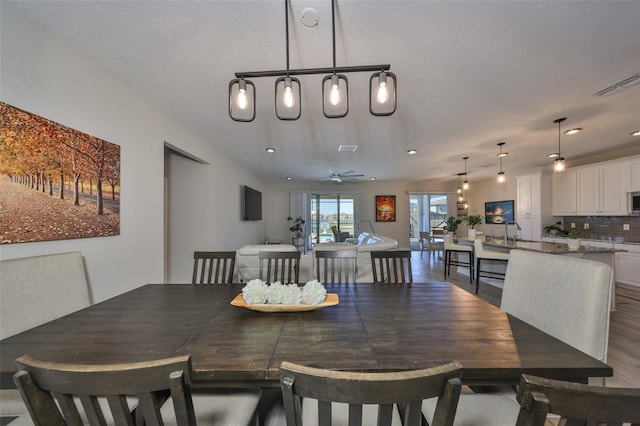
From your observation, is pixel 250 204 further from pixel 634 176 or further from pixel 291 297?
pixel 634 176

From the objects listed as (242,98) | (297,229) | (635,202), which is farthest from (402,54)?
(297,229)

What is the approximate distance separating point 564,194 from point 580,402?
7.11 meters

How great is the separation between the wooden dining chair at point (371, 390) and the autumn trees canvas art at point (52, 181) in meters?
1.98

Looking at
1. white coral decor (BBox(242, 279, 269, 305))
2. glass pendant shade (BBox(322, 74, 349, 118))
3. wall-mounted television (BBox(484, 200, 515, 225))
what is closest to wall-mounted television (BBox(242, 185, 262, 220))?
glass pendant shade (BBox(322, 74, 349, 118))

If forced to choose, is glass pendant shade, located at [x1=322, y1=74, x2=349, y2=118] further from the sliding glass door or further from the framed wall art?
the framed wall art

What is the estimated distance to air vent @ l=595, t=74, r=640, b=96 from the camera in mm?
2244

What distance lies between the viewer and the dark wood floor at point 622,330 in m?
2.03

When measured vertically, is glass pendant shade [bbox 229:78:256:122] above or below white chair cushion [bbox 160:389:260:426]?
above

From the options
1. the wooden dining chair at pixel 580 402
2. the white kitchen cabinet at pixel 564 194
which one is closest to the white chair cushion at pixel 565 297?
the wooden dining chair at pixel 580 402

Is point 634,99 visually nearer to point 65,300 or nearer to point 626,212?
point 626,212

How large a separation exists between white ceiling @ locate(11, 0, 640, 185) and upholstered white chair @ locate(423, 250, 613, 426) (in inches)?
60.9

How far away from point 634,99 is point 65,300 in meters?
5.39

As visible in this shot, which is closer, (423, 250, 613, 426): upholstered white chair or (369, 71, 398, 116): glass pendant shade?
(423, 250, 613, 426): upholstered white chair

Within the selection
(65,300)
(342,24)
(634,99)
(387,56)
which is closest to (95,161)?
(65,300)
